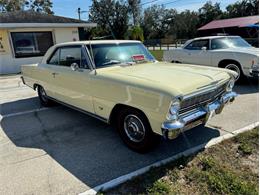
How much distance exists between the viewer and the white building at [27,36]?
13.4m

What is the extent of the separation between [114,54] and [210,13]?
5897cm

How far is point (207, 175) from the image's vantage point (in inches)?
117

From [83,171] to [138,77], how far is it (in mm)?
1537

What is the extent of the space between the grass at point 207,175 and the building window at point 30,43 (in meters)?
13.2

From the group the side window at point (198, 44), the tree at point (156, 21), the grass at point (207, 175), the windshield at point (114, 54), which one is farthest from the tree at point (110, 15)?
the grass at point (207, 175)

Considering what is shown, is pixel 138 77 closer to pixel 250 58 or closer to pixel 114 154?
pixel 114 154

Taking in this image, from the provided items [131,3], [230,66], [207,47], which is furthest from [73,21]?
[131,3]

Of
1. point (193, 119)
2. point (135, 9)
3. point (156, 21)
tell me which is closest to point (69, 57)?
point (193, 119)

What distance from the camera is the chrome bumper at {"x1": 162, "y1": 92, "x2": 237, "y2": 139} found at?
297cm

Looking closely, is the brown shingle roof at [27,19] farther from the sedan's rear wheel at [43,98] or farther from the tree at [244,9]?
the tree at [244,9]

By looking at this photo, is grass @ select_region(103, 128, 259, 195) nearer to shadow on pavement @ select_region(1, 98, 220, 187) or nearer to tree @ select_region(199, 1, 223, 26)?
shadow on pavement @ select_region(1, 98, 220, 187)

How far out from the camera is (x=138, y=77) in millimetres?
3479

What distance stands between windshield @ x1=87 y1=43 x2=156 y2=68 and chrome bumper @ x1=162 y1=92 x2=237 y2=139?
1724mm

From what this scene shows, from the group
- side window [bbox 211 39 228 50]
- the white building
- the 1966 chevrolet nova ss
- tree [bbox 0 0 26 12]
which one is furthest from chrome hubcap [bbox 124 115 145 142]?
tree [bbox 0 0 26 12]
